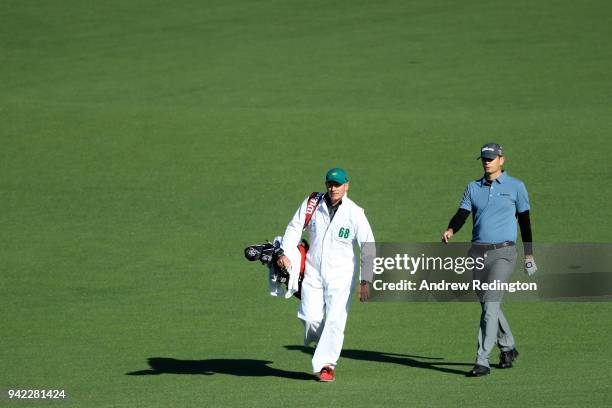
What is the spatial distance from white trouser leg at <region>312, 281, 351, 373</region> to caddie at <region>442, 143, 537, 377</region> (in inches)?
50.6

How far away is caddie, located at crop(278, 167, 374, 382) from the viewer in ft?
35.9

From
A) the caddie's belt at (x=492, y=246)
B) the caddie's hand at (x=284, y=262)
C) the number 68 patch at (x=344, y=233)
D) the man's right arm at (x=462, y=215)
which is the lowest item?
the caddie's hand at (x=284, y=262)

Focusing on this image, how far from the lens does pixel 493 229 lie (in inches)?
443

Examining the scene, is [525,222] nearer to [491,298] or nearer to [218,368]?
[491,298]

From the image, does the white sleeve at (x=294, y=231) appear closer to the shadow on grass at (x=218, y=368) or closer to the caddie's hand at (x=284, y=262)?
the caddie's hand at (x=284, y=262)

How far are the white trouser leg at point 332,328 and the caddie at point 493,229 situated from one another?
4.22 ft

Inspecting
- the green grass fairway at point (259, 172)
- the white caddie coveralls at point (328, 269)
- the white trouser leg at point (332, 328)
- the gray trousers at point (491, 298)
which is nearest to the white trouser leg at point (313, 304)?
the white caddie coveralls at point (328, 269)

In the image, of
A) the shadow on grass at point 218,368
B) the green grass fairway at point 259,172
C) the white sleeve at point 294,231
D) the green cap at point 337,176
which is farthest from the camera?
the green grass fairway at point 259,172

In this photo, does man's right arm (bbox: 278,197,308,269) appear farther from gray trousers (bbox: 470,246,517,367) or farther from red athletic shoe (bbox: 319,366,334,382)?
gray trousers (bbox: 470,246,517,367)

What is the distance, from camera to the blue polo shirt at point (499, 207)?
11.2 meters

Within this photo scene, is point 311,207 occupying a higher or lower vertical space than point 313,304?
higher

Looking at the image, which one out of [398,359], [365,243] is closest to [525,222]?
[365,243]

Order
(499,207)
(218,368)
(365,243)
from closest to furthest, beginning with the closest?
1. (365,243)
2. (499,207)
3. (218,368)

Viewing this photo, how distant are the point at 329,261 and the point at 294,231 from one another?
19.2 inches
